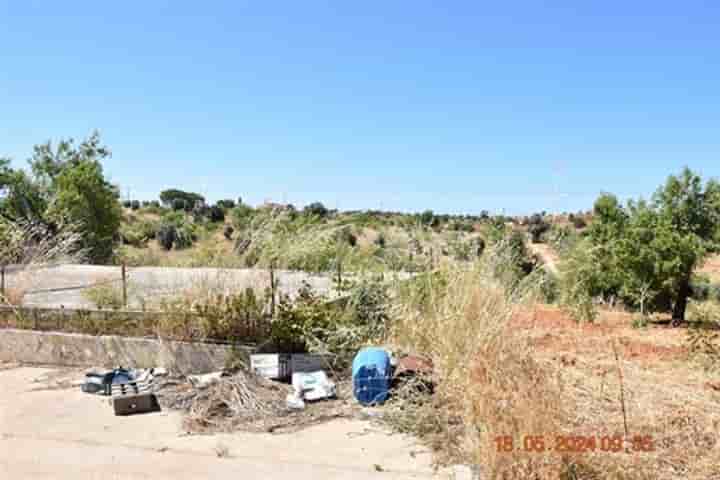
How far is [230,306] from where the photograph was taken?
5.74 metres

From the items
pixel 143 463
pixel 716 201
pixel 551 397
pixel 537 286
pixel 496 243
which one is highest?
pixel 716 201

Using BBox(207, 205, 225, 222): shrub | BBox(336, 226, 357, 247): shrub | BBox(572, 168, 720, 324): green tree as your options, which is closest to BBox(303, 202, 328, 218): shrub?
BBox(336, 226, 357, 247): shrub

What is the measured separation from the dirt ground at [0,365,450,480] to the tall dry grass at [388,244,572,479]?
0.34 m

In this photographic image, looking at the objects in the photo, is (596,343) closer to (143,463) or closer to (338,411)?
(338,411)

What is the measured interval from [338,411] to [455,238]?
2.46 meters

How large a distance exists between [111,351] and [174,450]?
2619 millimetres

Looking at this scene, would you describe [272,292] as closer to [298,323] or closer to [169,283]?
[298,323]

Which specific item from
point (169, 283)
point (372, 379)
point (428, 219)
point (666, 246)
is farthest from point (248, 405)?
point (666, 246)

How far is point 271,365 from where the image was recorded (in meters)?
5.23

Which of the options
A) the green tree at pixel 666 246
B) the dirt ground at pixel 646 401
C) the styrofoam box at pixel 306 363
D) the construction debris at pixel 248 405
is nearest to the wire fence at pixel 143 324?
the styrofoam box at pixel 306 363

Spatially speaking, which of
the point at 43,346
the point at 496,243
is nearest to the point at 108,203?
the point at 43,346

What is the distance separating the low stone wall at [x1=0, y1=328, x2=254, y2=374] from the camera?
18.4 feet

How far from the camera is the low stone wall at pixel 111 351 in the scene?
562 centimetres

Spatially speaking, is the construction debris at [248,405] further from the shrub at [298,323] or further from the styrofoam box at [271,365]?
the shrub at [298,323]
